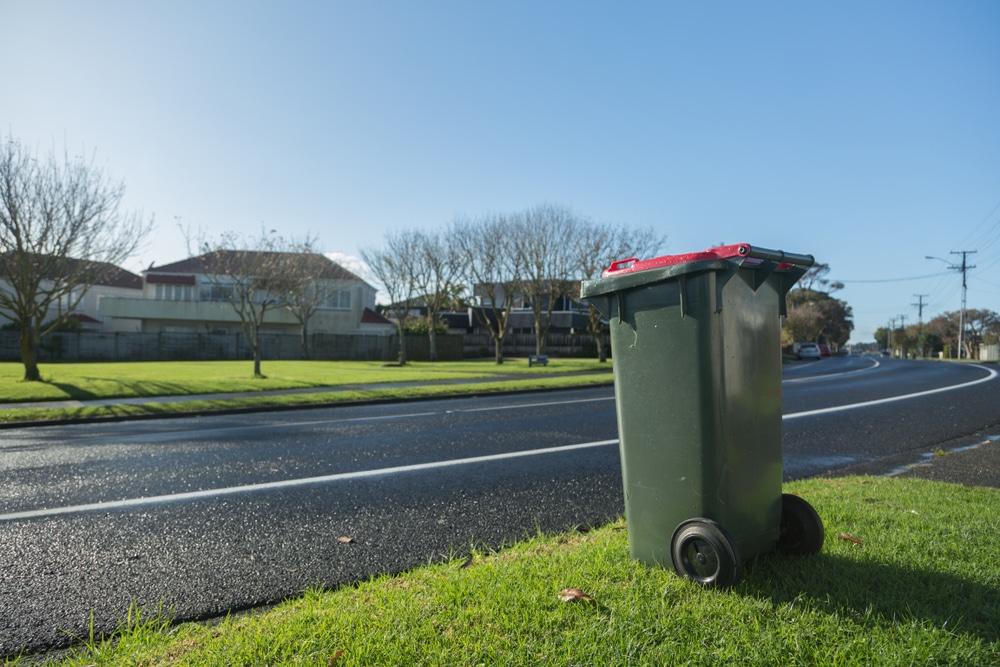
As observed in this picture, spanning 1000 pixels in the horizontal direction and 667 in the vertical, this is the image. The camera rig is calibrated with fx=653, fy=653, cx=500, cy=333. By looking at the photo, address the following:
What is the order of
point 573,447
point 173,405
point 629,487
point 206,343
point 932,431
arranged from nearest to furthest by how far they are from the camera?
point 629,487
point 573,447
point 932,431
point 173,405
point 206,343

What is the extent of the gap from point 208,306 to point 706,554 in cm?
5244

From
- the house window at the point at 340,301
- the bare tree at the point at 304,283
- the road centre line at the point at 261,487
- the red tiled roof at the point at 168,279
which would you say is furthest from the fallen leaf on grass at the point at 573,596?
the red tiled roof at the point at 168,279

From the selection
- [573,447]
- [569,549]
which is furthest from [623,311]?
[573,447]

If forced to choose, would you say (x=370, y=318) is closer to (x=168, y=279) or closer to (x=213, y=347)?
(x=213, y=347)

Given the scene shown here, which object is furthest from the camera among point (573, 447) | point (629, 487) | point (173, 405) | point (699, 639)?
point (173, 405)

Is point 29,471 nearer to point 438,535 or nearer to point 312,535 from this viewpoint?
point 312,535

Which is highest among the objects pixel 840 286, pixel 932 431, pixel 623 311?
pixel 840 286

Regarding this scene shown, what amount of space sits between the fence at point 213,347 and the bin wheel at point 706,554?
138 feet

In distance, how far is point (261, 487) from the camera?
5.95 m

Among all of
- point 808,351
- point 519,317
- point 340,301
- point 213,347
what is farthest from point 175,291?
point 808,351

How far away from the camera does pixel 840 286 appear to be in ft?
291

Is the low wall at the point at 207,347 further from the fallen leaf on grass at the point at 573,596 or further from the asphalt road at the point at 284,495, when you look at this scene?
the fallen leaf on grass at the point at 573,596

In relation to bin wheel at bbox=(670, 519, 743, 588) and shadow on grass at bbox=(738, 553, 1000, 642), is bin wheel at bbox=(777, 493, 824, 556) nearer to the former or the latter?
shadow on grass at bbox=(738, 553, 1000, 642)

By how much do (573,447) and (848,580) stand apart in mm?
5181
